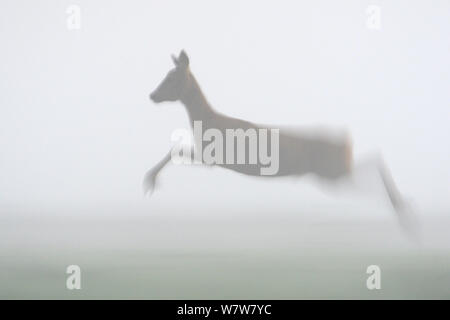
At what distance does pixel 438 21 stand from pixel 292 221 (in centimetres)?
118

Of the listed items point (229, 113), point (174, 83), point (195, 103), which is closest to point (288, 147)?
point (229, 113)

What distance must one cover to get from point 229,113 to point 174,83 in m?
0.30

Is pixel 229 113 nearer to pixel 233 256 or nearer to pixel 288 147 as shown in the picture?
pixel 288 147

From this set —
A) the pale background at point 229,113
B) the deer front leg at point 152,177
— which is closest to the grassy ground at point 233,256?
the pale background at point 229,113

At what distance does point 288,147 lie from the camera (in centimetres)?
364

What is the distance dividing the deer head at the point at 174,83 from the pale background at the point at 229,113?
0.04 meters

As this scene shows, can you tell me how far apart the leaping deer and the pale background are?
0.15 feet

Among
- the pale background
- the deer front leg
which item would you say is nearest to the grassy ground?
the pale background

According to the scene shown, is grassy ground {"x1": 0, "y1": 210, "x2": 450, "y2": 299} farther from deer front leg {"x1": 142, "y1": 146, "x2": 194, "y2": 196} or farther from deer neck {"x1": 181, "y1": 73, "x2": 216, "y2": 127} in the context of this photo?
deer neck {"x1": 181, "y1": 73, "x2": 216, "y2": 127}

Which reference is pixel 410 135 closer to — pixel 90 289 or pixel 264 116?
pixel 264 116

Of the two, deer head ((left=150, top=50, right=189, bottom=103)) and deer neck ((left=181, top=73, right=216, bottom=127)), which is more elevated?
deer head ((left=150, top=50, right=189, bottom=103))

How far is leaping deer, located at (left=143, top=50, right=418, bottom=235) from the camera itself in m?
3.60

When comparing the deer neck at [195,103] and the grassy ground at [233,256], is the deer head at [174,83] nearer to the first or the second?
the deer neck at [195,103]

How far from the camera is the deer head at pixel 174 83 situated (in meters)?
3.58
